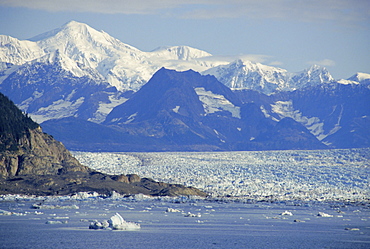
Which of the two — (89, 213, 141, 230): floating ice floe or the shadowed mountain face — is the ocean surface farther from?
the shadowed mountain face

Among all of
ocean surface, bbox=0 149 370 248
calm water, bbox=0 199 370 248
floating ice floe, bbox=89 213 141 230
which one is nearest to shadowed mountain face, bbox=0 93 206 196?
ocean surface, bbox=0 149 370 248

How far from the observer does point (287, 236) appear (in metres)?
97.6

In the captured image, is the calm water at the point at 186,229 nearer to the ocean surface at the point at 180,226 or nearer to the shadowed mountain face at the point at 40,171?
the ocean surface at the point at 180,226

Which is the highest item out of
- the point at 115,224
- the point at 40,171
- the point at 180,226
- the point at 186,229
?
the point at 40,171

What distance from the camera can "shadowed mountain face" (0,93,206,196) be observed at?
552ft

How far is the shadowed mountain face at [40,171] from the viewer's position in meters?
168

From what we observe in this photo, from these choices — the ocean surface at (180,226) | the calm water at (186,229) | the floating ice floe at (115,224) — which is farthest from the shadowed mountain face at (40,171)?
the floating ice floe at (115,224)

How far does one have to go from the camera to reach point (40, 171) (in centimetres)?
17800

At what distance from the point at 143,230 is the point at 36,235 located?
15054mm

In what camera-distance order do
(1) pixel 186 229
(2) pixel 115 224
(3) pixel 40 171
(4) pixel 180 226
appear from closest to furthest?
(2) pixel 115 224
(1) pixel 186 229
(4) pixel 180 226
(3) pixel 40 171

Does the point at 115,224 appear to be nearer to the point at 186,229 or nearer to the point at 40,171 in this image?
the point at 186,229

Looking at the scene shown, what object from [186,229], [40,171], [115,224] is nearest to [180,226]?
[186,229]

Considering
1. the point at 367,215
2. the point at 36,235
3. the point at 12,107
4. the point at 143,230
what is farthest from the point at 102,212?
the point at 12,107

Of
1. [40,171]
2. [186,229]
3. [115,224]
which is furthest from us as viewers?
[40,171]
